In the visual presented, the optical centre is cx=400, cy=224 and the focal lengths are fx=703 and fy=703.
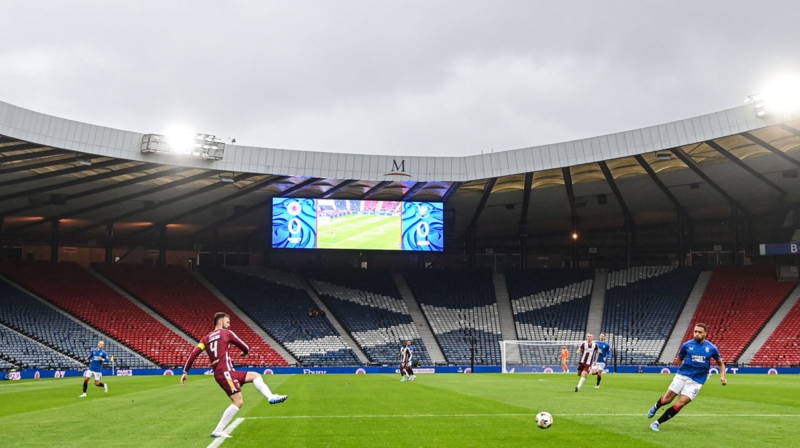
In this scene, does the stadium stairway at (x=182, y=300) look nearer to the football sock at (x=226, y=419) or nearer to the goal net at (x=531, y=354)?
the goal net at (x=531, y=354)

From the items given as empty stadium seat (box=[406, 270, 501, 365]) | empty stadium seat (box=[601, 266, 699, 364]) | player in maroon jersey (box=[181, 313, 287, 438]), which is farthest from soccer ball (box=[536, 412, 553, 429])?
empty stadium seat (box=[406, 270, 501, 365])

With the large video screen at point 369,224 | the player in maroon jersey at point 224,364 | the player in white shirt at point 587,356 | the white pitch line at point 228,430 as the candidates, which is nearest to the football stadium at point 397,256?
the large video screen at point 369,224

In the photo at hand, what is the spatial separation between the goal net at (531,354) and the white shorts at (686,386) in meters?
37.1

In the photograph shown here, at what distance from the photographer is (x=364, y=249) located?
1986 inches

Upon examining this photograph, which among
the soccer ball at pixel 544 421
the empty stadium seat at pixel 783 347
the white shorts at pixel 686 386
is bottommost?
the soccer ball at pixel 544 421

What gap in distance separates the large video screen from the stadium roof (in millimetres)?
1410

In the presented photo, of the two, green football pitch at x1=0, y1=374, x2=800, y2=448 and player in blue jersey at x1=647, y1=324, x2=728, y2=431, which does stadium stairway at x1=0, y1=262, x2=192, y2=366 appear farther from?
player in blue jersey at x1=647, y1=324, x2=728, y2=431

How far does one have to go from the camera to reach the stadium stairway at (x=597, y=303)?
55.4 m

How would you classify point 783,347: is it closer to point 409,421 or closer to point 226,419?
point 409,421

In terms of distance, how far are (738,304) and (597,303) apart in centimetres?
1047

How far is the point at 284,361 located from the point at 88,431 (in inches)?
1495

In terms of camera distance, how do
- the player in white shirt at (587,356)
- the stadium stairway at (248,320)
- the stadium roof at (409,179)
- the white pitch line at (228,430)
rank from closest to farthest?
the white pitch line at (228,430)
the player in white shirt at (587,356)
the stadium roof at (409,179)
the stadium stairway at (248,320)

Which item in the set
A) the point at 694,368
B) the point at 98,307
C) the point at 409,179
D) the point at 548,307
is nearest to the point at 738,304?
the point at 548,307

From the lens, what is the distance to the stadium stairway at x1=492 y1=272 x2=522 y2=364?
5103 centimetres
